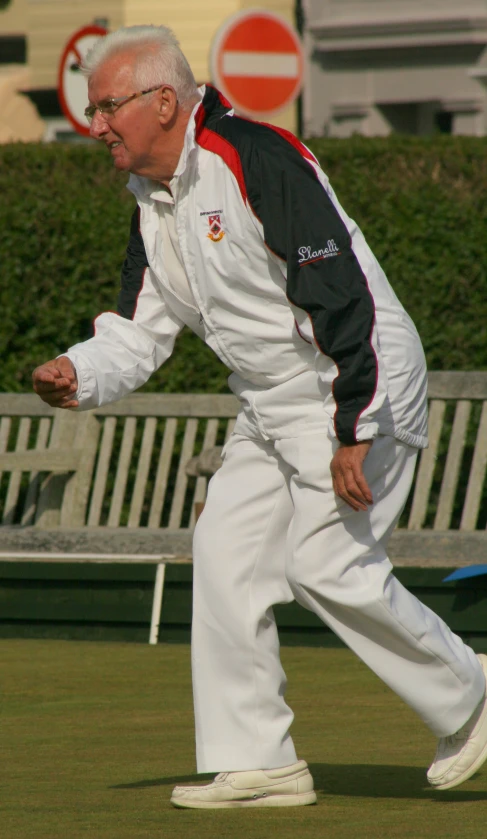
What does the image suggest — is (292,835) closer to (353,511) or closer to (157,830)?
(157,830)

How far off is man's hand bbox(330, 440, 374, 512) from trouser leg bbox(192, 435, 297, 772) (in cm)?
28

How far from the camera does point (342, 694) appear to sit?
667cm

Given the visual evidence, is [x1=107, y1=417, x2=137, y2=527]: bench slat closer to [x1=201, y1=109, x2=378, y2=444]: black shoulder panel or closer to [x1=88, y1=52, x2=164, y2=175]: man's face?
[x1=88, y1=52, x2=164, y2=175]: man's face

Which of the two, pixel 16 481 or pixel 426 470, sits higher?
pixel 426 470

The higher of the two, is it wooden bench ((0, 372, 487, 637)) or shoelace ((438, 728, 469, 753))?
shoelace ((438, 728, 469, 753))

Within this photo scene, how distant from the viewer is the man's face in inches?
185

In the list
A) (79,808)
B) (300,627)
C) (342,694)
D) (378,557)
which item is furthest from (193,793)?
(300,627)

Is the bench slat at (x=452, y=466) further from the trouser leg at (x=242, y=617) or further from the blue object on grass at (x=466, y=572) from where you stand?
the trouser leg at (x=242, y=617)

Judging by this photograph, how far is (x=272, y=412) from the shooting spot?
15.5ft

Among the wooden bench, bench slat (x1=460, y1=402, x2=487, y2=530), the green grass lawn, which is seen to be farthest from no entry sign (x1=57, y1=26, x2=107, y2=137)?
the green grass lawn

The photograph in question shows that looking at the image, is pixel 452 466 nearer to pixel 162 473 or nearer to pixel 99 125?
pixel 162 473

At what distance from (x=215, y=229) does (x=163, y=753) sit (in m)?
1.76

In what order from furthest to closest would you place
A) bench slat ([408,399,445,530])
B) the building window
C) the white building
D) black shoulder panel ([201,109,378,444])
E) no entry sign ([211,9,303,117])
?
the building window → the white building → no entry sign ([211,9,303,117]) → bench slat ([408,399,445,530]) → black shoulder panel ([201,109,378,444])

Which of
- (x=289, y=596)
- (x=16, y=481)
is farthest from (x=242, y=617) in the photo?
(x=16, y=481)
